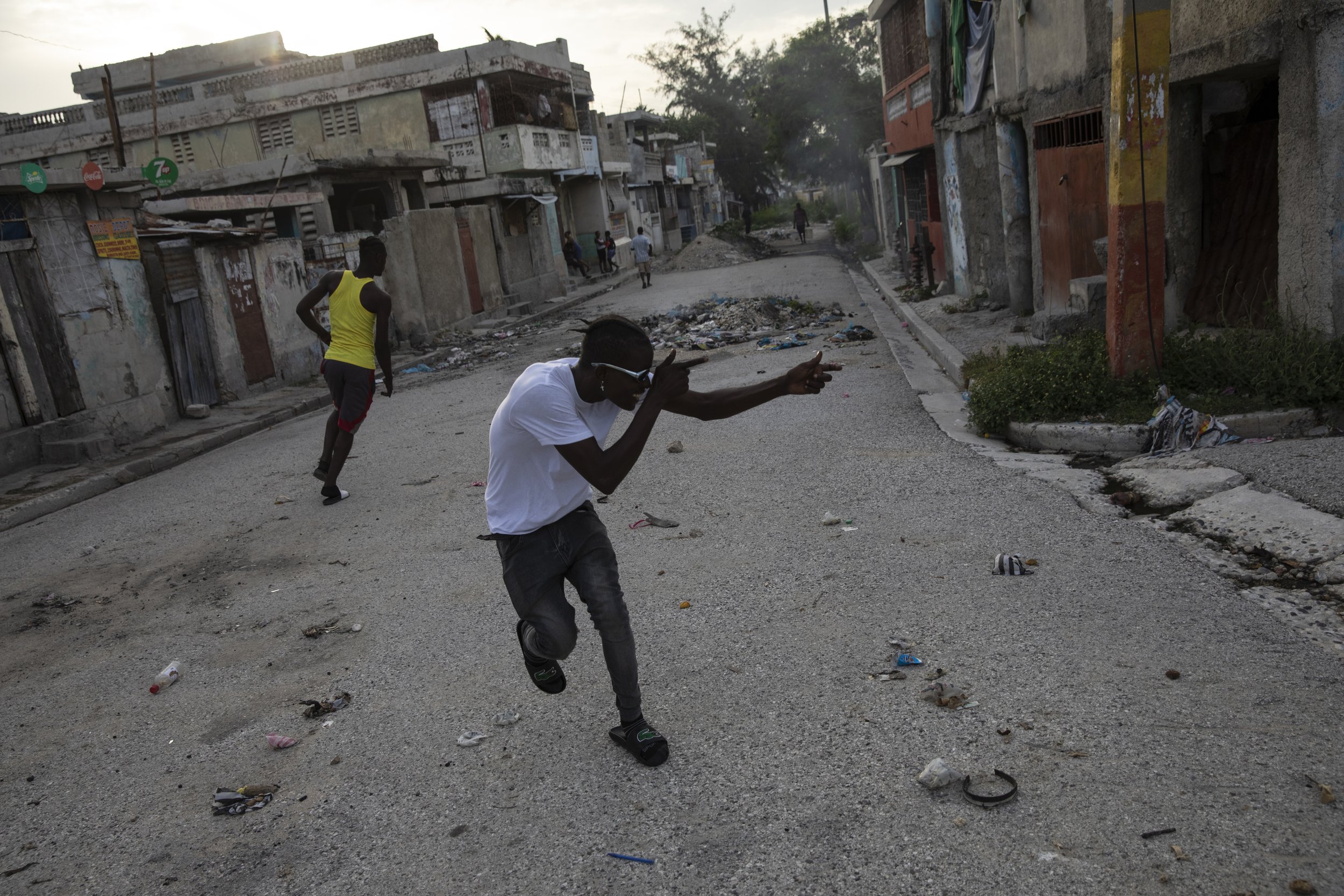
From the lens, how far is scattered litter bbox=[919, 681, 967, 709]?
11.3ft

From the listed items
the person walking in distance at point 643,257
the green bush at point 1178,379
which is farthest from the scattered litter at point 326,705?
the person walking in distance at point 643,257

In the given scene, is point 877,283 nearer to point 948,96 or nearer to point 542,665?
point 948,96

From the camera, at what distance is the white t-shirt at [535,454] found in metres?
3.15

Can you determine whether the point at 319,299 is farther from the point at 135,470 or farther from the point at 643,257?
A: the point at 643,257

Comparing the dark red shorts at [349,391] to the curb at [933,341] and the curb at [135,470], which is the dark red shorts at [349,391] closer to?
the curb at [135,470]

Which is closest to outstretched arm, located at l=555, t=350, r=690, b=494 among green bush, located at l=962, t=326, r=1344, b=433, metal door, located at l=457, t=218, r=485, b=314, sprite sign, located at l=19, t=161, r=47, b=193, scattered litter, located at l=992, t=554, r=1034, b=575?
scattered litter, located at l=992, t=554, r=1034, b=575

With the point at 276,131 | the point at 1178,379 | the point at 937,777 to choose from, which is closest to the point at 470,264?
the point at 276,131

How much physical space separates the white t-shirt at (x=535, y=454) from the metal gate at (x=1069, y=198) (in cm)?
813

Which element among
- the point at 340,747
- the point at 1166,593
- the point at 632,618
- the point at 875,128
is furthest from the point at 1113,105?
the point at 875,128

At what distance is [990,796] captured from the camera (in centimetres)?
286

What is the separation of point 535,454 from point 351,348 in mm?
4805

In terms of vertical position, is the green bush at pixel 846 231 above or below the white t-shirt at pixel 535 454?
above

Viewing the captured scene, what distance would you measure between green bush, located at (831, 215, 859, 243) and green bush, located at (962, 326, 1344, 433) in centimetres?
3518

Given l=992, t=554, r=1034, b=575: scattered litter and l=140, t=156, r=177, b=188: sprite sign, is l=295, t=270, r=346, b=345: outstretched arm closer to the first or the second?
l=140, t=156, r=177, b=188: sprite sign
